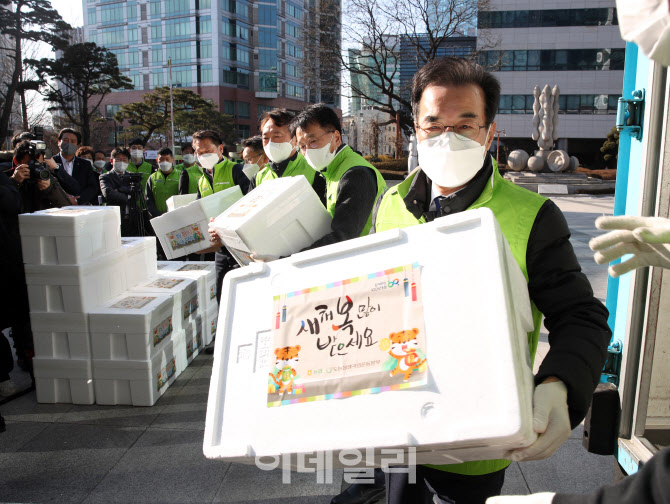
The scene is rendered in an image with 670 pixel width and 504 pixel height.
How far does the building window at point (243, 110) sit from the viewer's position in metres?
56.1

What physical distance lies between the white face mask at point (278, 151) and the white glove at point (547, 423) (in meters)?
2.94

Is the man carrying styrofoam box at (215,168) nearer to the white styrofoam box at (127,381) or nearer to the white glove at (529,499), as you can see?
the white styrofoam box at (127,381)

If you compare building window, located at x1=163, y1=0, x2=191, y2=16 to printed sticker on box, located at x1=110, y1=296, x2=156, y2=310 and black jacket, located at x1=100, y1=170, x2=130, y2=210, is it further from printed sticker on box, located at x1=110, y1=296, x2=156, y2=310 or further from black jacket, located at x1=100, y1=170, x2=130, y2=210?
printed sticker on box, located at x1=110, y1=296, x2=156, y2=310

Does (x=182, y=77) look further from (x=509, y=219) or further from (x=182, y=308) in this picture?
(x=509, y=219)

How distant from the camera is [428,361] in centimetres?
103

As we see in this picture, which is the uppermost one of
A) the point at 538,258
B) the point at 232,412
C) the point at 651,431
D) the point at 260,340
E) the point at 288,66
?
the point at 288,66

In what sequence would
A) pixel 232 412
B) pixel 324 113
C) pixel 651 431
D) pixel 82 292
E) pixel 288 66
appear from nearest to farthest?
pixel 232 412 → pixel 651 431 → pixel 324 113 → pixel 82 292 → pixel 288 66

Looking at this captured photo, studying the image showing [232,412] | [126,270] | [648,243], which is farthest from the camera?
[126,270]

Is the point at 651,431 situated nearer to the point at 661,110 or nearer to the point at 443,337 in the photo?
the point at 661,110

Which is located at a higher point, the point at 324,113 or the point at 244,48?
the point at 244,48

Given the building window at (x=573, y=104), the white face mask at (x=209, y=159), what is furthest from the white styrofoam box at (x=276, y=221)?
the building window at (x=573, y=104)

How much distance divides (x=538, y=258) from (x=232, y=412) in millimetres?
866

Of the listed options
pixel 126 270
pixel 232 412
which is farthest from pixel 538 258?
pixel 126 270

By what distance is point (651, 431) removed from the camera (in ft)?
6.65
